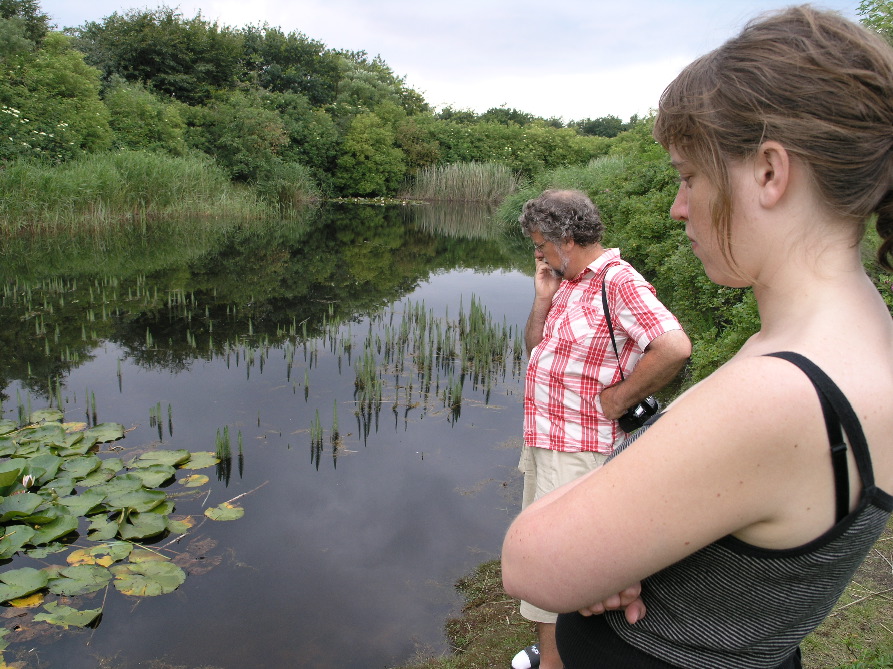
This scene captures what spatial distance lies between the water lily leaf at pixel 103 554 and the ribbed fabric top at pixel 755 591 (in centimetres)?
372

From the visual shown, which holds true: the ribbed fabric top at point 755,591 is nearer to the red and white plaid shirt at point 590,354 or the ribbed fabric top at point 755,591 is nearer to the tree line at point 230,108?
the red and white plaid shirt at point 590,354

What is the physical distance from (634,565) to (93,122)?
24.3 meters

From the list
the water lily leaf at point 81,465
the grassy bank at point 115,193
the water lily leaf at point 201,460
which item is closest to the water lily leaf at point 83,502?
the water lily leaf at point 81,465

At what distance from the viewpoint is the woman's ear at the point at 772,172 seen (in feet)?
2.61

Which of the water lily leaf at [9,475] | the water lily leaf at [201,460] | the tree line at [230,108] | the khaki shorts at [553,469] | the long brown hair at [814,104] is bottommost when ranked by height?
the water lily leaf at [201,460]

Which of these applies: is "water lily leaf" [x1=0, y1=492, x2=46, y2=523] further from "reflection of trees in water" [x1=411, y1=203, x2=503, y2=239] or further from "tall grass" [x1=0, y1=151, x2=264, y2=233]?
"reflection of trees in water" [x1=411, y1=203, x2=503, y2=239]

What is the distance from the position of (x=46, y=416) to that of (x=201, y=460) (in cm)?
152

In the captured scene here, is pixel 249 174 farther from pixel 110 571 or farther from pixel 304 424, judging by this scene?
pixel 110 571

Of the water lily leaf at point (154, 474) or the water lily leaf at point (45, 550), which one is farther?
the water lily leaf at point (154, 474)

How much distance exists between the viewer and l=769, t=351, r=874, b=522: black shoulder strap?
27.8 inches

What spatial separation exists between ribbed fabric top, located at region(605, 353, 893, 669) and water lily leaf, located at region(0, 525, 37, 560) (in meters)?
4.03

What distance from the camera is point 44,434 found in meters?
5.11

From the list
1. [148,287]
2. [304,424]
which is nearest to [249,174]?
[148,287]

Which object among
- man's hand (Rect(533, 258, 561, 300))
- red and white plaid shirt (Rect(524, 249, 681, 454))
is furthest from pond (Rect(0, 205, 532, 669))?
man's hand (Rect(533, 258, 561, 300))
